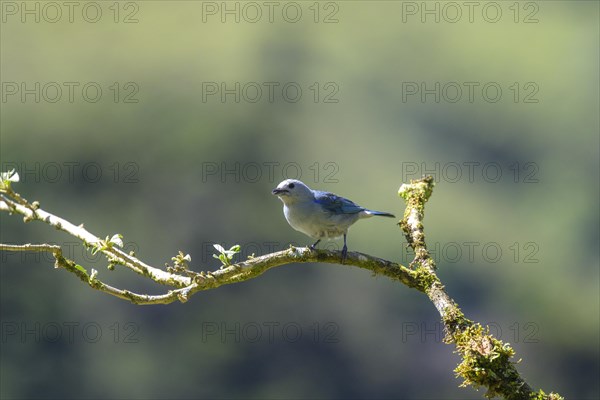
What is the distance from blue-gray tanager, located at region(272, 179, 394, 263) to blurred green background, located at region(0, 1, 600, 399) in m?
18.2

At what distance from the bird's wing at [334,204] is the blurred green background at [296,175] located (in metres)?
18.3

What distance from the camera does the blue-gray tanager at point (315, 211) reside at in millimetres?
7461

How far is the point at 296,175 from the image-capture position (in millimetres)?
32219

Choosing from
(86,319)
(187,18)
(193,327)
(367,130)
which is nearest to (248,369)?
(193,327)

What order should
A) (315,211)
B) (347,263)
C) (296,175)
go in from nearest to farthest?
(347,263) → (315,211) → (296,175)

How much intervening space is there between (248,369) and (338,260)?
26.4 meters

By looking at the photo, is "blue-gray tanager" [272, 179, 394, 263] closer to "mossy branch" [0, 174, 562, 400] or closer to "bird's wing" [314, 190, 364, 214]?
"bird's wing" [314, 190, 364, 214]

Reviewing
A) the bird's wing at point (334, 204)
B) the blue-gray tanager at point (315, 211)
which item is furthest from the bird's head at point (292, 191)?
the bird's wing at point (334, 204)

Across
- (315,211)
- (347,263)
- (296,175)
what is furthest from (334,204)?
(296,175)

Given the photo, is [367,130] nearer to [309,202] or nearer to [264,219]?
[264,219]

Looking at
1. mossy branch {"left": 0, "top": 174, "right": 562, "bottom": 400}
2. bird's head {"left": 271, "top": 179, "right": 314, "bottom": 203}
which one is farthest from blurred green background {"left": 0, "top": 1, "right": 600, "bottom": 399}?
mossy branch {"left": 0, "top": 174, "right": 562, "bottom": 400}

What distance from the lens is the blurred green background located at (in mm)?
30906

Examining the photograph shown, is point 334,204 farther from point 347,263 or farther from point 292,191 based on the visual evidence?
point 347,263

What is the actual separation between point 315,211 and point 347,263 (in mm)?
1719
